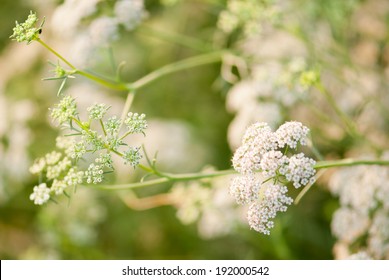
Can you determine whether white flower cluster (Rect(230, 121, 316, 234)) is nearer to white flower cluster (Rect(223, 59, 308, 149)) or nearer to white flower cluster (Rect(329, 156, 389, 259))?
white flower cluster (Rect(329, 156, 389, 259))

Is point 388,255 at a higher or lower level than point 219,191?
lower

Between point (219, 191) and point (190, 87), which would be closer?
point (219, 191)

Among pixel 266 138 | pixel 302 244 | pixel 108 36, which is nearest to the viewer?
pixel 266 138

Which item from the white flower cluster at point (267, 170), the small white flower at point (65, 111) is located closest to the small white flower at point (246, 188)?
the white flower cluster at point (267, 170)

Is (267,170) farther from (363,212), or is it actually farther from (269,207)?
(363,212)

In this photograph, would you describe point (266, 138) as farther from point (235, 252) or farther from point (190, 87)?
point (190, 87)

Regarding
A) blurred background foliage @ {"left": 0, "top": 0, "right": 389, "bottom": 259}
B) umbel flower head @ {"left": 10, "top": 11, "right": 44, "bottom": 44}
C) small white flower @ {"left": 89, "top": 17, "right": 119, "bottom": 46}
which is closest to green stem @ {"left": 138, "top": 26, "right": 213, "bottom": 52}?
blurred background foliage @ {"left": 0, "top": 0, "right": 389, "bottom": 259}
